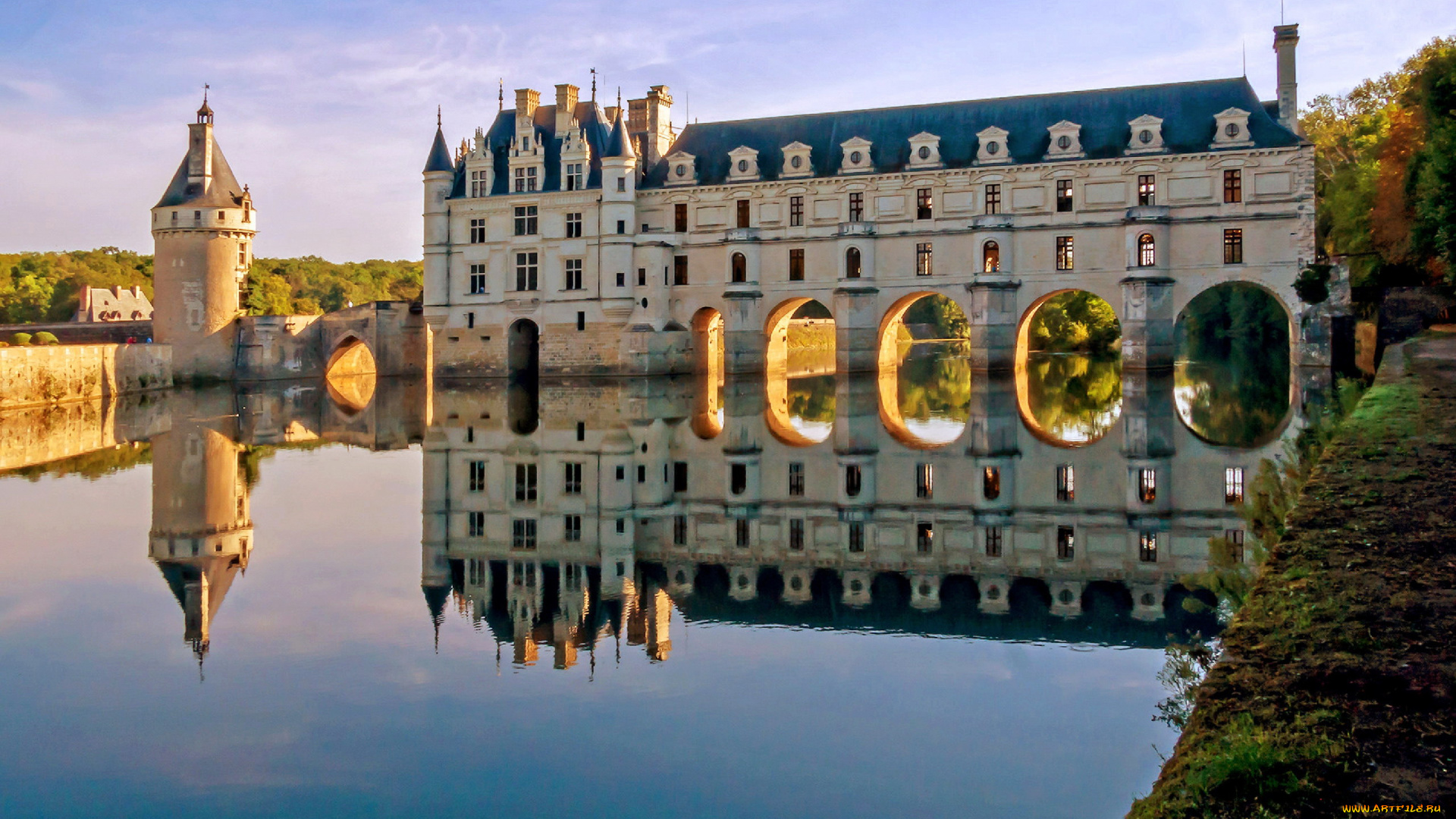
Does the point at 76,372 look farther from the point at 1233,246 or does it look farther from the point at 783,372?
the point at 1233,246

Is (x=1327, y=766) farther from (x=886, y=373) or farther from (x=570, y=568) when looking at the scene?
(x=886, y=373)

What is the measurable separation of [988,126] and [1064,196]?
148 inches

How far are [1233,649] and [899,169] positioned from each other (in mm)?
36292

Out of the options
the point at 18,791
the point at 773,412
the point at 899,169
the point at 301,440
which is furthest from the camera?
the point at 899,169

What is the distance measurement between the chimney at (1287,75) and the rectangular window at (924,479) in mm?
24614

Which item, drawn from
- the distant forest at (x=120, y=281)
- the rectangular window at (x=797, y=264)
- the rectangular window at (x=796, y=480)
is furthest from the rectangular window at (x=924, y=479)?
the distant forest at (x=120, y=281)

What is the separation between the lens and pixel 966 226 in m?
38.7

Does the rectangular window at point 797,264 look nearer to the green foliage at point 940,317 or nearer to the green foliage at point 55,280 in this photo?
the green foliage at point 940,317

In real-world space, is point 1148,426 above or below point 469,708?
above

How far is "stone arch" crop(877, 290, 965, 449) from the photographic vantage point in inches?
843

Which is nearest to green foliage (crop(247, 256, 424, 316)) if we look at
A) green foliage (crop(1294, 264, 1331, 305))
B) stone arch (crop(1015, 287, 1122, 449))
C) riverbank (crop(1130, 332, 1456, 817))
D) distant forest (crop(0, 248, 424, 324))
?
distant forest (crop(0, 248, 424, 324))

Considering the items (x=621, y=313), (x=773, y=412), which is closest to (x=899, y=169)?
(x=621, y=313)

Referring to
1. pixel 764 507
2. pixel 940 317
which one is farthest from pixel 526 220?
pixel 940 317

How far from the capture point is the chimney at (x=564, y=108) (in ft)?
145
